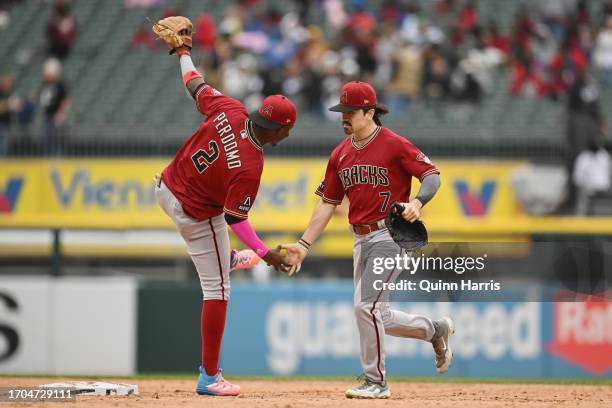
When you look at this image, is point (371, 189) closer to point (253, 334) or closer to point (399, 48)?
point (253, 334)

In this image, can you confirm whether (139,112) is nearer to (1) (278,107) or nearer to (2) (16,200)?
(2) (16,200)

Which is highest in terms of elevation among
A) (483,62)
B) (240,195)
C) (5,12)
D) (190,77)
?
(5,12)

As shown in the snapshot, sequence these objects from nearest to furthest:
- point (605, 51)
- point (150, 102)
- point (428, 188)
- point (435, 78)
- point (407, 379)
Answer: point (428, 188) → point (407, 379) → point (435, 78) → point (150, 102) → point (605, 51)

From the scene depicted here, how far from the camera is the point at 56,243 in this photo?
1153cm

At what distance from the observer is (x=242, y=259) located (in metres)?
8.54

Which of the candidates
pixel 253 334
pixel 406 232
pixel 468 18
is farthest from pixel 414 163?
pixel 468 18

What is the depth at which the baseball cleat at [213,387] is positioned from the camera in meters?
8.23

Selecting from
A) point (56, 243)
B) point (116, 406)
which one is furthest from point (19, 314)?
point (116, 406)

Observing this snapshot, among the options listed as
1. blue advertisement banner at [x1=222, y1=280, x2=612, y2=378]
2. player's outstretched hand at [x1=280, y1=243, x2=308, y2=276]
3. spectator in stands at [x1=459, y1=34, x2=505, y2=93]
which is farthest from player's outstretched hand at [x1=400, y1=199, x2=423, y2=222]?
spectator in stands at [x1=459, y1=34, x2=505, y2=93]

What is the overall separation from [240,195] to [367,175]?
2.93 ft

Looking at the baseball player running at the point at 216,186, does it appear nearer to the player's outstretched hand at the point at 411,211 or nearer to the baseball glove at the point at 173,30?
the baseball glove at the point at 173,30

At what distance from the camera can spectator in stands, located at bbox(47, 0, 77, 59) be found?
738 inches

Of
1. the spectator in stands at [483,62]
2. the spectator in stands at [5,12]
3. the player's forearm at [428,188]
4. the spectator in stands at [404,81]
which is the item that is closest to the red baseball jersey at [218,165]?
the player's forearm at [428,188]

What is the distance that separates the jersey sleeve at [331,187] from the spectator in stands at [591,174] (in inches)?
294
